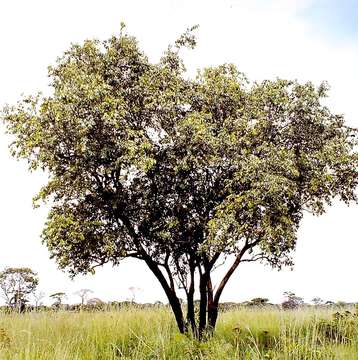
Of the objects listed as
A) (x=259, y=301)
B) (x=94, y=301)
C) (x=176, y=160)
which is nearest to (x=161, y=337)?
(x=176, y=160)

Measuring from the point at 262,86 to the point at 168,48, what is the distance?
3.46 meters

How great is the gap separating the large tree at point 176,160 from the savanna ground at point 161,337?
1715mm

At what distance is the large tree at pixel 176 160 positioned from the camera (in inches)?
598

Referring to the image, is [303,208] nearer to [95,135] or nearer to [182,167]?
[182,167]

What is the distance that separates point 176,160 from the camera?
16109 millimetres

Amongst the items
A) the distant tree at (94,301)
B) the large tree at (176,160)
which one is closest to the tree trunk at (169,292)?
the large tree at (176,160)

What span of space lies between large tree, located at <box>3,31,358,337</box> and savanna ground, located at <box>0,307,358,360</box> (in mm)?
1715

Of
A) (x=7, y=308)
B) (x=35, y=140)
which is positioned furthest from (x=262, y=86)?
(x=7, y=308)

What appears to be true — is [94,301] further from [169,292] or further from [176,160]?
[176,160]

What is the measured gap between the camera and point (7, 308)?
55.4ft

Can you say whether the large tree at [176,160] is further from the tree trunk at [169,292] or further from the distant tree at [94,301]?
the distant tree at [94,301]

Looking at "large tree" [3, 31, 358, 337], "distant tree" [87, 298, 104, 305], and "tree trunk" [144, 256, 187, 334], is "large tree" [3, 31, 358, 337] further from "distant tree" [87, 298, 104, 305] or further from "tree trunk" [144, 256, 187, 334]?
"distant tree" [87, 298, 104, 305]

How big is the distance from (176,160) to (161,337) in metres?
7.28

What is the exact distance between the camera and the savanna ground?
9.19m
